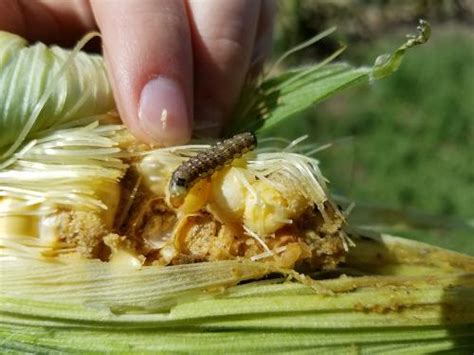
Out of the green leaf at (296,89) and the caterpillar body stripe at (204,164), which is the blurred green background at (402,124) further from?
the caterpillar body stripe at (204,164)

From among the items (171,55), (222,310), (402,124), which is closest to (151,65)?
(171,55)

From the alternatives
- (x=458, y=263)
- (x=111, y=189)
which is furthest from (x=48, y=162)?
(x=458, y=263)

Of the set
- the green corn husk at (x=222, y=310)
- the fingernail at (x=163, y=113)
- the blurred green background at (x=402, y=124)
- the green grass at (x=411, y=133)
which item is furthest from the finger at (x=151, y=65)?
the green grass at (x=411, y=133)

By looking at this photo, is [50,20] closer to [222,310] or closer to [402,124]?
[222,310]

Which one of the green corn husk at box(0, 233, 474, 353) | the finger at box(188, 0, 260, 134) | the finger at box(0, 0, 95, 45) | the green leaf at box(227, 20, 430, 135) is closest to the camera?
the green corn husk at box(0, 233, 474, 353)

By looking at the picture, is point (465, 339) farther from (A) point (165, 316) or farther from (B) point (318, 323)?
(A) point (165, 316)

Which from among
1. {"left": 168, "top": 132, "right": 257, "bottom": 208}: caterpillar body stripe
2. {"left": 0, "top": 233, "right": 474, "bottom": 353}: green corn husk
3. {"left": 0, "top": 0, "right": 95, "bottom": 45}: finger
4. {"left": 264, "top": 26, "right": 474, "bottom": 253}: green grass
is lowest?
{"left": 264, "top": 26, "right": 474, "bottom": 253}: green grass

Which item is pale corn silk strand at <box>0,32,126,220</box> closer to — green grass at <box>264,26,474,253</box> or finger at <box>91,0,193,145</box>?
finger at <box>91,0,193,145</box>

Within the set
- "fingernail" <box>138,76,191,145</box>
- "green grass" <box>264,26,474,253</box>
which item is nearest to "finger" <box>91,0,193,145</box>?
"fingernail" <box>138,76,191,145</box>
